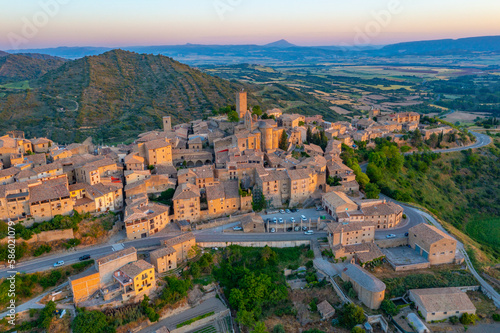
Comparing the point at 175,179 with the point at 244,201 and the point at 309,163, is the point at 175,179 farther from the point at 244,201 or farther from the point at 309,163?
the point at 309,163

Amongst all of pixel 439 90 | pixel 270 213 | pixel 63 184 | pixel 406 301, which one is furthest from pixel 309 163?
pixel 439 90

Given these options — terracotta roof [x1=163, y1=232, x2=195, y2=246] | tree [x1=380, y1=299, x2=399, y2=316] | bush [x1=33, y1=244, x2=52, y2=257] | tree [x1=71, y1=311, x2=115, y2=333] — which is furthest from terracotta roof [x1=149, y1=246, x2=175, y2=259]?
tree [x1=380, y1=299, x2=399, y2=316]

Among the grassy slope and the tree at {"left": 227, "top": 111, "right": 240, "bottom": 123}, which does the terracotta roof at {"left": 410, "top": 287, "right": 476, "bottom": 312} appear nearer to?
the grassy slope

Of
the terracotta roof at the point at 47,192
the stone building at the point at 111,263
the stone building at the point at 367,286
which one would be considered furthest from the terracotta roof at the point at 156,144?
the stone building at the point at 367,286

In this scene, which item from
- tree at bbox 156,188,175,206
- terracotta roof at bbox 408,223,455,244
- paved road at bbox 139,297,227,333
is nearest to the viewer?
paved road at bbox 139,297,227,333

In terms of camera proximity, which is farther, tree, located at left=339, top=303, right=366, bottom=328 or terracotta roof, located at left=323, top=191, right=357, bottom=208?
terracotta roof, located at left=323, top=191, right=357, bottom=208

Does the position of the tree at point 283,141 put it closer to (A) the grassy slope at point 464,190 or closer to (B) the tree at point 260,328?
(A) the grassy slope at point 464,190

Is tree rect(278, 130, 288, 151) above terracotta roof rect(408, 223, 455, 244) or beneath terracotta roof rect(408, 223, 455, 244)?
above

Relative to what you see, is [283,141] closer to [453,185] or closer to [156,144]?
[156,144]
